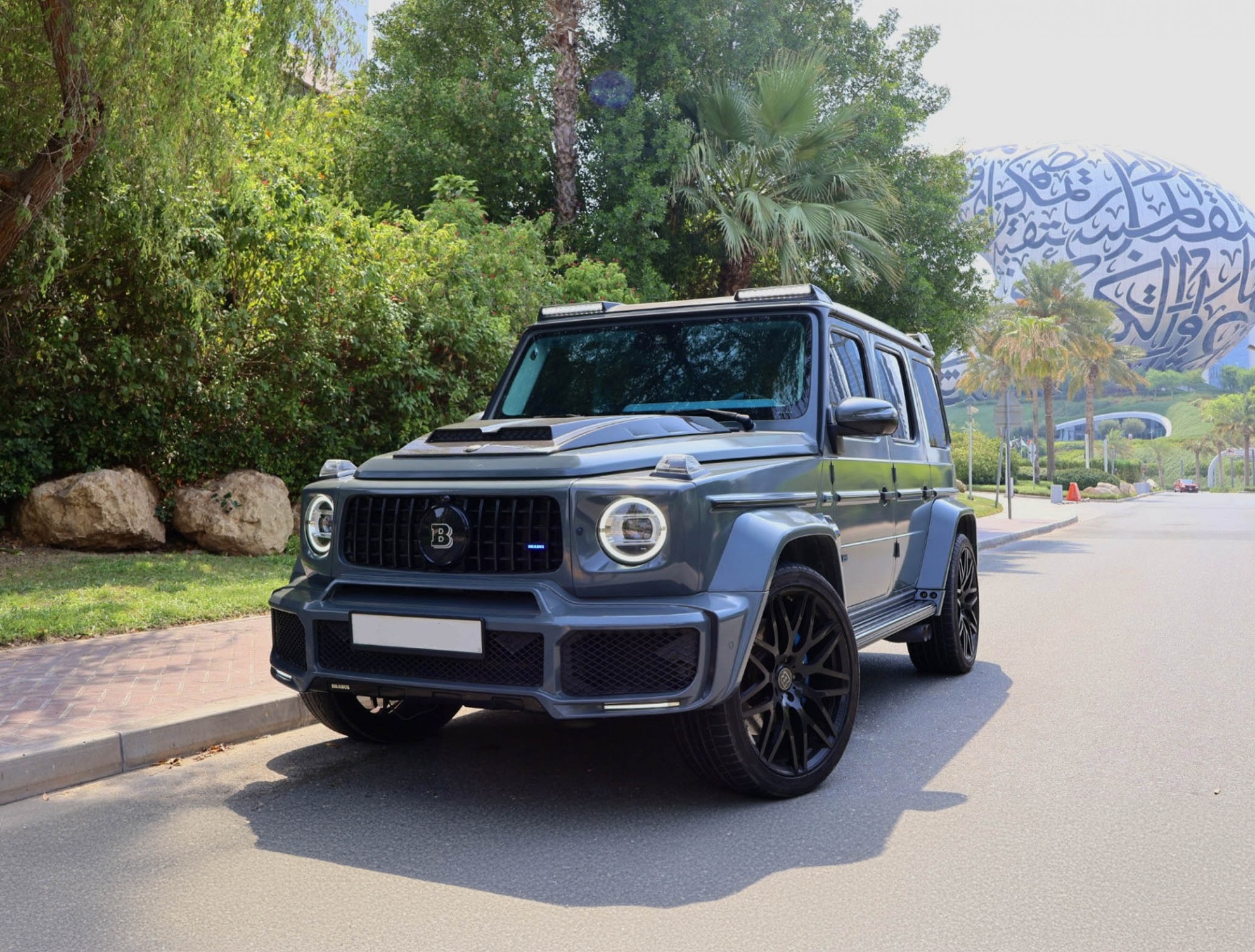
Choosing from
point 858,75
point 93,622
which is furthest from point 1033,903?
point 858,75

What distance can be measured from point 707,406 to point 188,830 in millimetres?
2720

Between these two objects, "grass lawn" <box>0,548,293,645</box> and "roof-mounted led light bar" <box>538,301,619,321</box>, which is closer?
"roof-mounted led light bar" <box>538,301,619,321</box>

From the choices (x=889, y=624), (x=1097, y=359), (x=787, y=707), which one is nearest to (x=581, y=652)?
(x=787, y=707)

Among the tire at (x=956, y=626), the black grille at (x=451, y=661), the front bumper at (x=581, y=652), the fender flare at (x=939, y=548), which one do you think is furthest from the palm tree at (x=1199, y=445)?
the black grille at (x=451, y=661)

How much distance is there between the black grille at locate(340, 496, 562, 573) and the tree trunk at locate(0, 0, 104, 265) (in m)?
5.30

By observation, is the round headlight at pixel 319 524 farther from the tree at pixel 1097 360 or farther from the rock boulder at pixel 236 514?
the tree at pixel 1097 360

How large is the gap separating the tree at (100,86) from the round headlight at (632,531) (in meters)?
6.06

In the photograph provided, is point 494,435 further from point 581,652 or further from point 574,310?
point 574,310

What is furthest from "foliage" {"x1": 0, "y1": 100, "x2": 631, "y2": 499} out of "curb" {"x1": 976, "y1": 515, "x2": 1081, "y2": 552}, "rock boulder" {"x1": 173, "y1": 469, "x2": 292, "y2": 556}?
"curb" {"x1": 976, "y1": 515, "x2": 1081, "y2": 552}

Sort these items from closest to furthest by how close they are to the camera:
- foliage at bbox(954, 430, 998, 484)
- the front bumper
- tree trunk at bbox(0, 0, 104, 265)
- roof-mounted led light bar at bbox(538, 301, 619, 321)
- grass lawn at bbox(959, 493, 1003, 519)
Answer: the front bumper
roof-mounted led light bar at bbox(538, 301, 619, 321)
tree trunk at bbox(0, 0, 104, 265)
grass lawn at bbox(959, 493, 1003, 519)
foliage at bbox(954, 430, 998, 484)

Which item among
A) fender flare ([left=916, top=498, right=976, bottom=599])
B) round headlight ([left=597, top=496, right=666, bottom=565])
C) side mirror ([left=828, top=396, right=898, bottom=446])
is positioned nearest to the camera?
round headlight ([left=597, top=496, right=666, bottom=565])

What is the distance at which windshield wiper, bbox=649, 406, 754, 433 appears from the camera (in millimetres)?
5012

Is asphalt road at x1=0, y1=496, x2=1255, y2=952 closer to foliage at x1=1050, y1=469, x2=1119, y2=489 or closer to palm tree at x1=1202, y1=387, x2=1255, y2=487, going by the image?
foliage at x1=1050, y1=469, x2=1119, y2=489

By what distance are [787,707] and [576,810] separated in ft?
2.94
